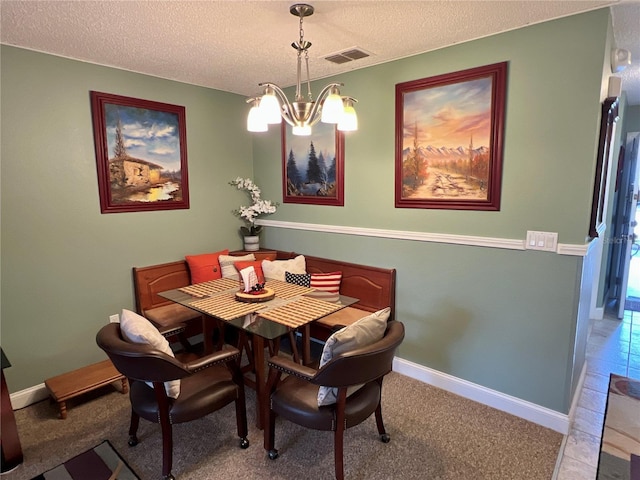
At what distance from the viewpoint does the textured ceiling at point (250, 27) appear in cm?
195

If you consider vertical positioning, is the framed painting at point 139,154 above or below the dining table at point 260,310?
above

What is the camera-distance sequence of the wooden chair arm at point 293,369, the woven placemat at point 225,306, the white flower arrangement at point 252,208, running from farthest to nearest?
the white flower arrangement at point 252,208
the woven placemat at point 225,306
the wooden chair arm at point 293,369

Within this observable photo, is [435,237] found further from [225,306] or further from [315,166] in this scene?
[225,306]

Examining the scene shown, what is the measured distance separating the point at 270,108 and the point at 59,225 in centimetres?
199

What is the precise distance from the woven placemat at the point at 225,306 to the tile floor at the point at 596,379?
1972 mm

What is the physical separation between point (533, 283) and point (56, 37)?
135 inches

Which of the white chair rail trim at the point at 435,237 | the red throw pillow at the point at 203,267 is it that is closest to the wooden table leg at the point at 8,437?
the red throw pillow at the point at 203,267

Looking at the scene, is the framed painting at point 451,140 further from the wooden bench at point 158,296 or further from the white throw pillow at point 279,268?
the wooden bench at point 158,296

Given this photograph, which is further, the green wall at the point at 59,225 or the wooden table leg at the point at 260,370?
the green wall at the point at 59,225

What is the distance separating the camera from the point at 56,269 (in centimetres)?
275

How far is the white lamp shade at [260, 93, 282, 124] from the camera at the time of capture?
6.05 ft

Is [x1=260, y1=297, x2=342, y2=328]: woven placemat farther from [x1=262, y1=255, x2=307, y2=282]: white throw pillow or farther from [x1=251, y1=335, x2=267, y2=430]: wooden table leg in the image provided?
[x1=262, y1=255, x2=307, y2=282]: white throw pillow

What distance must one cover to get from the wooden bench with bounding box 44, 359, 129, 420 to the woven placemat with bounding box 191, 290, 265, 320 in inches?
36.9

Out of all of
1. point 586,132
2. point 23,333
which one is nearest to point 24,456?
point 23,333
